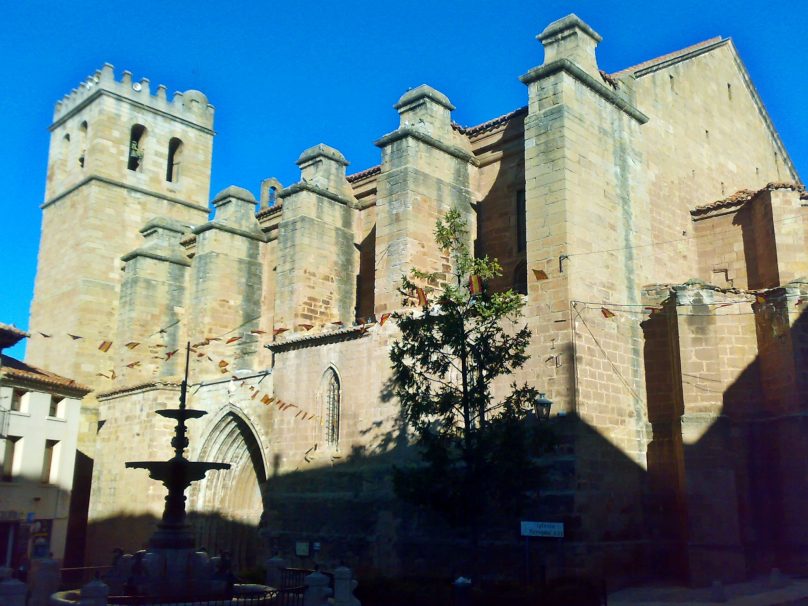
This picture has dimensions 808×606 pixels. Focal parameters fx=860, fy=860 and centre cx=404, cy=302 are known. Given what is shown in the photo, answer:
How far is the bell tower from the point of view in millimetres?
26812

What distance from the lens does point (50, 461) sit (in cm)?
2348

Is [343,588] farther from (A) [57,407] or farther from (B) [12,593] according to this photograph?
(A) [57,407]

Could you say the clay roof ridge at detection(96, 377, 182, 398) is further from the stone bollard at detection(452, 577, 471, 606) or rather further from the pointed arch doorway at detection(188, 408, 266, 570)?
the stone bollard at detection(452, 577, 471, 606)

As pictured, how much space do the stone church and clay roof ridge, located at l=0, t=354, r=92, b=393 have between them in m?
1.00

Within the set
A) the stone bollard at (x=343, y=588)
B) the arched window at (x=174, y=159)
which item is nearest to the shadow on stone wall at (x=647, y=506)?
the stone bollard at (x=343, y=588)

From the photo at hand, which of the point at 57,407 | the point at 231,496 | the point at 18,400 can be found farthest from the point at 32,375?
the point at 231,496

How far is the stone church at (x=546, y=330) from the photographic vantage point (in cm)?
1452

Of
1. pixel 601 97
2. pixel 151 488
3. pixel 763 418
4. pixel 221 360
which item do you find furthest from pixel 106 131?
pixel 763 418

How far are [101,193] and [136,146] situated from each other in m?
3.05

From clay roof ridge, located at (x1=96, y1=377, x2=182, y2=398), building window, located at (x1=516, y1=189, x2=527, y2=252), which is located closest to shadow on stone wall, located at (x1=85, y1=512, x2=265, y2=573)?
clay roof ridge, located at (x1=96, y1=377, x2=182, y2=398)

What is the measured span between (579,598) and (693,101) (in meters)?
12.7

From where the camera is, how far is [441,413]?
43.1ft

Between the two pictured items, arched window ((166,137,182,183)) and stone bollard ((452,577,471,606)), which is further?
arched window ((166,137,182,183))

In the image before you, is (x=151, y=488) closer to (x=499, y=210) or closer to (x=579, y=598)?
(x=499, y=210)
